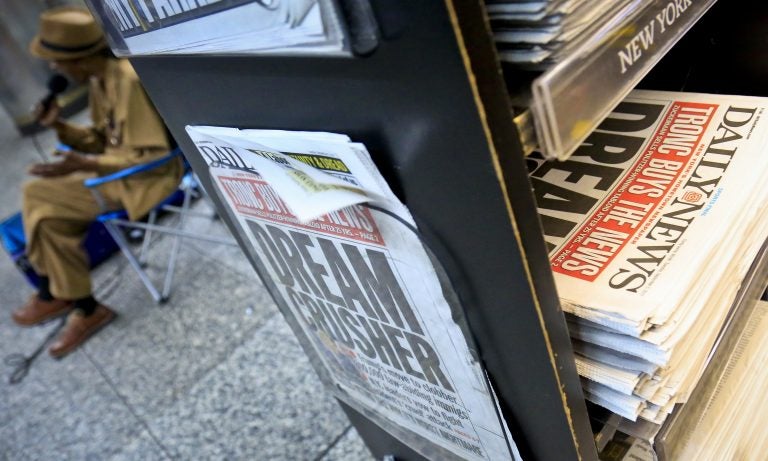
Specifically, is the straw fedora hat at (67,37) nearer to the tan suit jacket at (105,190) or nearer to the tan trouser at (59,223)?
the tan suit jacket at (105,190)

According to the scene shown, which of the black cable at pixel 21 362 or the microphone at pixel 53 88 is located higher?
the microphone at pixel 53 88

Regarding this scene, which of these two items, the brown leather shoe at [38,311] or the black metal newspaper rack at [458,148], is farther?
the brown leather shoe at [38,311]

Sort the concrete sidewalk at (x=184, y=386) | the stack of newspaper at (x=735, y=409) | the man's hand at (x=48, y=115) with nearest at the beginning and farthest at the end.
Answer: the stack of newspaper at (x=735, y=409), the concrete sidewalk at (x=184, y=386), the man's hand at (x=48, y=115)

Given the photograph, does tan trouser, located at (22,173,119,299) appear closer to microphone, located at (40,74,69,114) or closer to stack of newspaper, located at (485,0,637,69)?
microphone, located at (40,74,69,114)

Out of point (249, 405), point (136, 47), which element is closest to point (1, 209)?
point (249, 405)

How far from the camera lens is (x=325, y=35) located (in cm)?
31

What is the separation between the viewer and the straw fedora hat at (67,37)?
6.39 feet

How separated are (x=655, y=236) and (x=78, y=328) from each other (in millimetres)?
2309

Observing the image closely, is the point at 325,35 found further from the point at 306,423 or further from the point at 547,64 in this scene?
the point at 306,423

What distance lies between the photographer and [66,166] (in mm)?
2027

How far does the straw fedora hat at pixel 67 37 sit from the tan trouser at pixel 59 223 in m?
0.50

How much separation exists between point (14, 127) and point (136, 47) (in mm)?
5653

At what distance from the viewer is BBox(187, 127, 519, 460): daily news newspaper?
0.43 metres

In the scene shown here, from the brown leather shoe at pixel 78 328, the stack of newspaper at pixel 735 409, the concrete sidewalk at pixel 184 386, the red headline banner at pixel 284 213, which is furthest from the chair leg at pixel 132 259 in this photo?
the stack of newspaper at pixel 735 409
